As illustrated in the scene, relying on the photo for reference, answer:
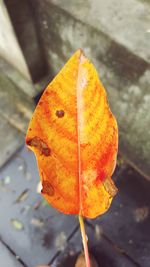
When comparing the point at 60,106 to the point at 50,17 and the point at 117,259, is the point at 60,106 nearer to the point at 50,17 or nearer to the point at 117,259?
the point at 50,17

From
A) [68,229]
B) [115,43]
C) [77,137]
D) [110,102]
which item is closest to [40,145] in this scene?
[77,137]

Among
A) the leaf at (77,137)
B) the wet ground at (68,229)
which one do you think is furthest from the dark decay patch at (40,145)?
the wet ground at (68,229)

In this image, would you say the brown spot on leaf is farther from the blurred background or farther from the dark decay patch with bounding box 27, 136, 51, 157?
the blurred background

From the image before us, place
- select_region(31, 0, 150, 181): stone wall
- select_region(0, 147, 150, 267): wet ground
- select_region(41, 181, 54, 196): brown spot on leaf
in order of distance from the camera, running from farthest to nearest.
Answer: select_region(0, 147, 150, 267): wet ground, select_region(31, 0, 150, 181): stone wall, select_region(41, 181, 54, 196): brown spot on leaf

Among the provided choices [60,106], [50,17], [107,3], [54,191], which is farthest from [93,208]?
[50,17]

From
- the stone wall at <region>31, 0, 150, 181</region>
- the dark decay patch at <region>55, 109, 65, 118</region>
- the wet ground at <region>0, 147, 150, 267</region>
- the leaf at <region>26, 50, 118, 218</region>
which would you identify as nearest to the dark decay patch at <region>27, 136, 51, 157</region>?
the leaf at <region>26, 50, 118, 218</region>

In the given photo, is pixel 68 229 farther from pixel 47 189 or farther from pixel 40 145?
pixel 40 145
